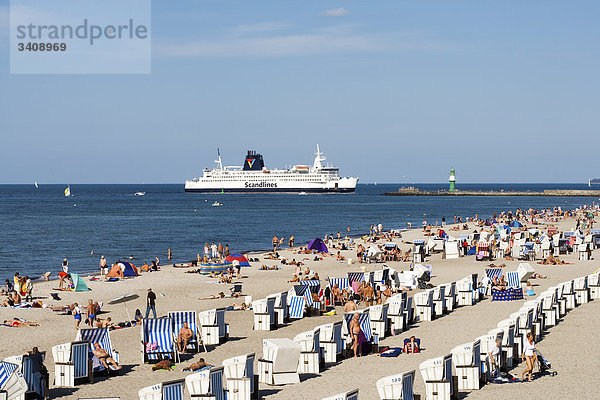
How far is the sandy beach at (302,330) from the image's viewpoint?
41.0 feet

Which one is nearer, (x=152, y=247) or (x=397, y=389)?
(x=397, y=389)

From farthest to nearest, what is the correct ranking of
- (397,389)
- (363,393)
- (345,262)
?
1. (345,262)
2. (363,393)
3. (397,389)

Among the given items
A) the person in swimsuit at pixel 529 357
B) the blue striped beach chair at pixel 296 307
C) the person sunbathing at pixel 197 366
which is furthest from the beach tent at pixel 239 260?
the person in swimsuit at pixel 529 357

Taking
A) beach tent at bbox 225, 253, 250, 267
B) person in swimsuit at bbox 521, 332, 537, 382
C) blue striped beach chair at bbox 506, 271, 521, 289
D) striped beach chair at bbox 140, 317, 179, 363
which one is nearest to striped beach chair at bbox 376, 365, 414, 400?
person in swimsuit at bbox 521, 332, 537, 382

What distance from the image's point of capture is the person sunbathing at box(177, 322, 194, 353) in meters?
14.9

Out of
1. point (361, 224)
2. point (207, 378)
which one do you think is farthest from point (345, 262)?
point (361, 224)

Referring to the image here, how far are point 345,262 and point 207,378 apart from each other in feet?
77.2

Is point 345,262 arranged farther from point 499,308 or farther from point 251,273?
point 499,308

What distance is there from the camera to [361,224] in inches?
2709

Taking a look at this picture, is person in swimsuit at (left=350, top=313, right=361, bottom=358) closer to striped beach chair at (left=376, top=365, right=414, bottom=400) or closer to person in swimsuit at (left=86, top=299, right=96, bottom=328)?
striped beach chair at (left=376, top=365, right=414, bottom=400)

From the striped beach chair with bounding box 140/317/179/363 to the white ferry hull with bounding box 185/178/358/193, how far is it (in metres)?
141

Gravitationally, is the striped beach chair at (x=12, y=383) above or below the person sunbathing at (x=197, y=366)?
above

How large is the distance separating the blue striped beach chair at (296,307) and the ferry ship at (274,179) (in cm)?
13666

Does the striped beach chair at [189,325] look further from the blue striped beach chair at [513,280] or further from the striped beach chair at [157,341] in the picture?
the blue striped beach chair at [513,280]
